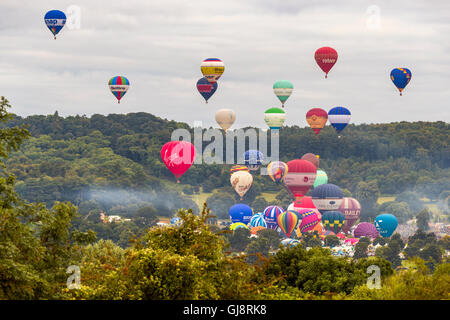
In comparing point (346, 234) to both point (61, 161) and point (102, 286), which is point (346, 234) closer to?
point (61, 161)

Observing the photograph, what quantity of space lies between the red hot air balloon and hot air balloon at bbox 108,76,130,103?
9849mm

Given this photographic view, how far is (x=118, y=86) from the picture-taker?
10062 cm

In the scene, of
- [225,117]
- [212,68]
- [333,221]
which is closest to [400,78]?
[333,221]

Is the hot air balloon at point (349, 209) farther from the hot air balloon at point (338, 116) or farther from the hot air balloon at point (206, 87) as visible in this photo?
the hot air balloon at point (206, 87)

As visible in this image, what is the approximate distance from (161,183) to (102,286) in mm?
153667

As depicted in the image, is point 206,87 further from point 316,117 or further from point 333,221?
point 333,221

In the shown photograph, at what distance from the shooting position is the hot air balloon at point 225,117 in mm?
111125

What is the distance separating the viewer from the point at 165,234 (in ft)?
69.7

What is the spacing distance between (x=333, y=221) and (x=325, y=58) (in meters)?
23.1

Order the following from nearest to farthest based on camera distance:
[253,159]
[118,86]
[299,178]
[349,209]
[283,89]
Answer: [118,86]
[283,89]
[349,209]
[299,178]
[253,159]

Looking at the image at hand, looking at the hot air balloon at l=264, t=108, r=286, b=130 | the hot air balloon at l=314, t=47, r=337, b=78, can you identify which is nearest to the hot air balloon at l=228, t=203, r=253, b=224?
the hot air balloon at l=264, t=108, r=286, b=130

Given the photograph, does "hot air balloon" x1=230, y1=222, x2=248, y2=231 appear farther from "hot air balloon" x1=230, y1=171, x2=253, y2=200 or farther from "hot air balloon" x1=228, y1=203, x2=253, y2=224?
"hot air balloon" x1=230, y1=171, x2=253, y2=200

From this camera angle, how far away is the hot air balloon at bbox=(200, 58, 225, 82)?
303 ft
